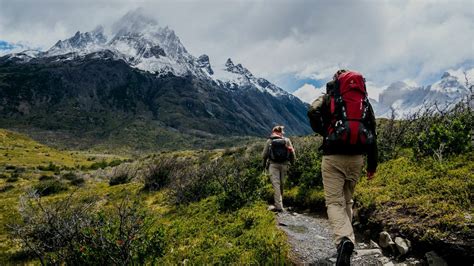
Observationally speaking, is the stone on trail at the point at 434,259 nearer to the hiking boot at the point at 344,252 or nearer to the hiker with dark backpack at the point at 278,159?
the hiking boot at the point at 344,252

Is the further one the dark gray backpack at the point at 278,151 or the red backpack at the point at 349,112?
the dark gray backpack at the point at 278,151

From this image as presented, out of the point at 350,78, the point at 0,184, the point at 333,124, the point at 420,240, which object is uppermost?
the point at 350,78

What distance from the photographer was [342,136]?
18.9 ft

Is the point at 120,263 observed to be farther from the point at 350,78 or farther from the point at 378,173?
the point at 378,173

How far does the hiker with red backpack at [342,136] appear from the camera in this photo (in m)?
5.80

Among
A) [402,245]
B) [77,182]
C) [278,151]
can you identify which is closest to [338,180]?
[402,245]

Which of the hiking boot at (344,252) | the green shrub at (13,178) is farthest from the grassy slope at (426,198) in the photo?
the green shrub at (13,178)

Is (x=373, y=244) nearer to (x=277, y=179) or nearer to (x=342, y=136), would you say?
(x=342, y=136)

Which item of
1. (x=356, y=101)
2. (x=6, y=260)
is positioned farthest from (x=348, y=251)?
(x=6, y=260)

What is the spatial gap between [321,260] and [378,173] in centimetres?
515

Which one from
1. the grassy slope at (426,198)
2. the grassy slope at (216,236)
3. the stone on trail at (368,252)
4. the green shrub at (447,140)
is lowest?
the grassy slope at (216,236)

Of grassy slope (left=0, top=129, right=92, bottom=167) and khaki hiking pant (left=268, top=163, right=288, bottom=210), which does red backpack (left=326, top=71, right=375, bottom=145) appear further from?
grassy slope (left=0, top=129, right=92, bottom=167)

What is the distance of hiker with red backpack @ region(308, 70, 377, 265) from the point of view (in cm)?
580

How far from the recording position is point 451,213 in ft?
21.6
